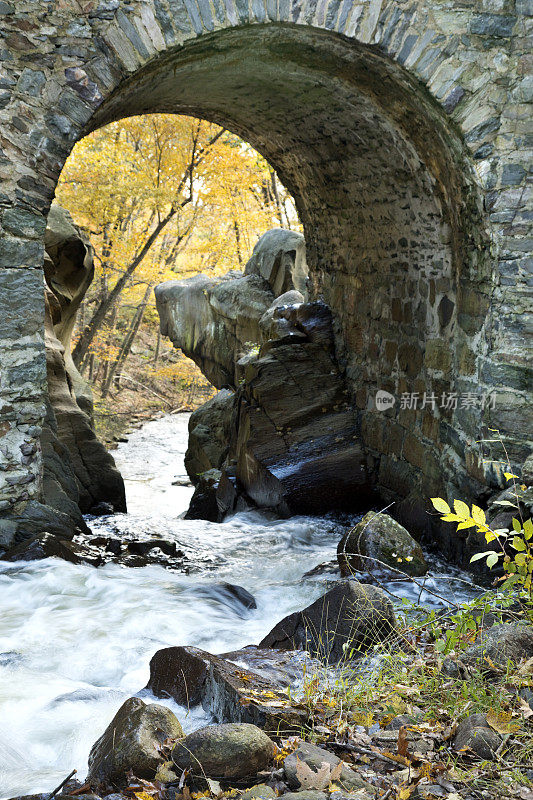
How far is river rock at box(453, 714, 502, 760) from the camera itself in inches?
81.7

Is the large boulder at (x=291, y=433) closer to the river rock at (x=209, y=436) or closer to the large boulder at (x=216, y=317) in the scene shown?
the river rock at (x=209, y=436)

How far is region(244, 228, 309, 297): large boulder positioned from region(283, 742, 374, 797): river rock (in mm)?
7889

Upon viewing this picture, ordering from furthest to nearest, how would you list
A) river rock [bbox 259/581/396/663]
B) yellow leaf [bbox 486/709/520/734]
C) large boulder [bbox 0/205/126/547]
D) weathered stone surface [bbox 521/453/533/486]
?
large boulder [bbox 0/205/126/547], weathered stone surface [bbox 521/453/533/486], river rock [bbox 259/581/396/663], yellow leaf [bbox 486/709/520/734]

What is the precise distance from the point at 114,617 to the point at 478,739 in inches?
84.5

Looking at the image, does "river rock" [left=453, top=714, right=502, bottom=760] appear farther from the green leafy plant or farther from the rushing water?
the rushing water

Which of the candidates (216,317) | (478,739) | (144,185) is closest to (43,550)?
(478,739)

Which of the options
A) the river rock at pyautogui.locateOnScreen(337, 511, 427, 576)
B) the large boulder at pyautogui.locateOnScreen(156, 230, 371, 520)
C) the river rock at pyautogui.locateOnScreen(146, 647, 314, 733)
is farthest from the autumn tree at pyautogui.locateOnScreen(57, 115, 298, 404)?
the river rock at pyautogui.locateOnScreen(146, 647, 314, 733)

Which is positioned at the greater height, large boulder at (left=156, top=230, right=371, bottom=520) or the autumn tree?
the autumn tree

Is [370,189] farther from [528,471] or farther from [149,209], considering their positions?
[149,209]

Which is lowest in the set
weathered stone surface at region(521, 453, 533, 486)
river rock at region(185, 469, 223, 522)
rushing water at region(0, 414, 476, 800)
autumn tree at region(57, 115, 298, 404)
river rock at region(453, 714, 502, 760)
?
river rock at region(185, 469, 223, 522)

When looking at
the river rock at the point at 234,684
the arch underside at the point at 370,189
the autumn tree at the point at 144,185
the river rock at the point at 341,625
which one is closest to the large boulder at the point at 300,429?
the arch underside at the point at 370,189

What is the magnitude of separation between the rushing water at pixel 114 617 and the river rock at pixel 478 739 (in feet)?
3.01

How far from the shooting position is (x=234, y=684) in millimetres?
2479

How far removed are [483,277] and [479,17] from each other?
1.58m
